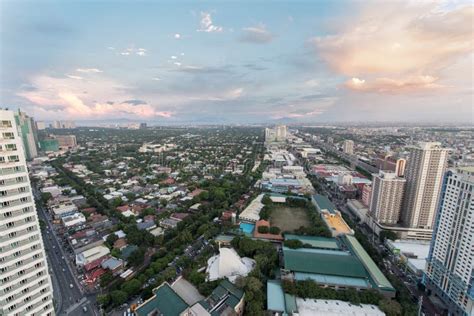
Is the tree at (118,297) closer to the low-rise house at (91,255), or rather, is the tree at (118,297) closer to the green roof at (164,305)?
the green roof at (164,305)

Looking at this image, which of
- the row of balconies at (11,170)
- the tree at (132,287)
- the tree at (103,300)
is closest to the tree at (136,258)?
the tree at (132,287)

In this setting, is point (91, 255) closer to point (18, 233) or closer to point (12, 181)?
point (18, 233)

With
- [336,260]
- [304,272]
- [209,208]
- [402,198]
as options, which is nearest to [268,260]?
[304,272]

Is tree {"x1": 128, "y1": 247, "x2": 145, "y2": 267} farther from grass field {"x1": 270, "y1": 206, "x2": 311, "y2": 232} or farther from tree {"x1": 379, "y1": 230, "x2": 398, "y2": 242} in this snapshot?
tree {"x1": 379, "y1": 230, "x2": 398, "y2": 242}

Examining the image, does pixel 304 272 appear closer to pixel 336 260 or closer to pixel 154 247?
pixel 336 260

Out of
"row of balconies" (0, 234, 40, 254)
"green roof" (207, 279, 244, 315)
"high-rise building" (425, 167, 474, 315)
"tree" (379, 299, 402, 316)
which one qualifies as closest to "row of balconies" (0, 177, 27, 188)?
"row of balconies" (0, 234, 40, 254)

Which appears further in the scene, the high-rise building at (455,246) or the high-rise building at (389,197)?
the high-rise building at (389,197)
